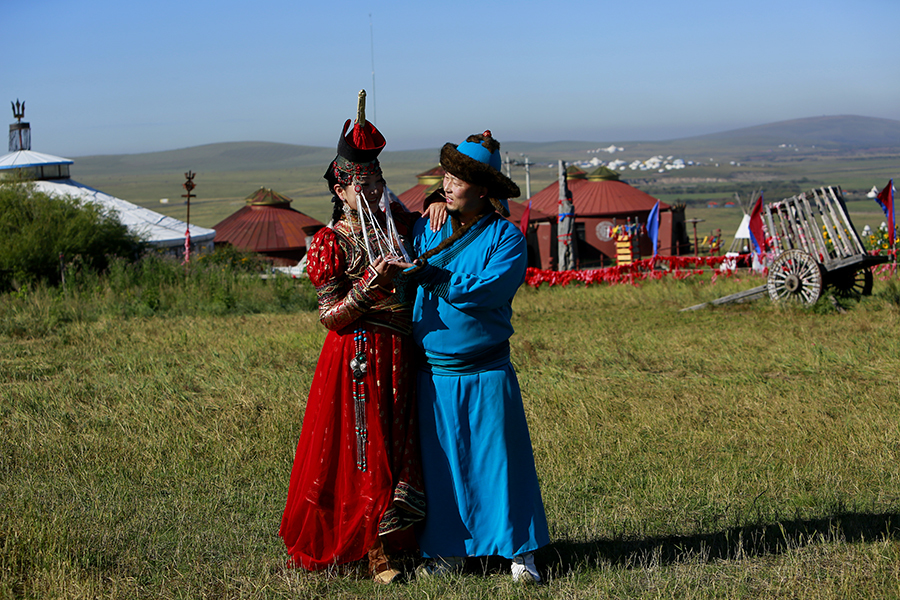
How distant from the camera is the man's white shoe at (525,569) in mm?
3172

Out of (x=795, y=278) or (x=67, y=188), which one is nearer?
(x=795, y=278)

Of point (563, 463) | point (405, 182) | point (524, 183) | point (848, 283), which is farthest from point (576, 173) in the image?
point (524, 183)

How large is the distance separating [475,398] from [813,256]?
926 centimetres

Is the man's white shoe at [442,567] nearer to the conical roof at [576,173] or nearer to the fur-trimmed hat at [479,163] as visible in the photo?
Result: the fur-trimmed hat at [479,163]

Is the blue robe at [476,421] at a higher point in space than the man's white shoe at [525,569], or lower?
higher

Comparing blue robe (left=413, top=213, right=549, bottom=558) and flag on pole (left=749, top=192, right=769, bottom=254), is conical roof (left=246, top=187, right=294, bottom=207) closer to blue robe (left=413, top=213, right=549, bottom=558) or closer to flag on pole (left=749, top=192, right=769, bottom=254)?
flag on pole (left=749, top=192, right=769, bottom=254)

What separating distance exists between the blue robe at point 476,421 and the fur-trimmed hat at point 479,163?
13 centimetres

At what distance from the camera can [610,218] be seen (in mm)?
28984

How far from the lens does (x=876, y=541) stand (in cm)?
345

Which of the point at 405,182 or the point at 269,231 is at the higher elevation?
the point at 405,182

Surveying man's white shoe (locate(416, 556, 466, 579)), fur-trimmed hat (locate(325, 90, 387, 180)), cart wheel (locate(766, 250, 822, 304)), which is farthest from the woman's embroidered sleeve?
cart wheel (locate(766, 250, 822, 304))

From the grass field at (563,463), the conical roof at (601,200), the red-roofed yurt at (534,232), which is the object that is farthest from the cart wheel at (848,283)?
the conical roof at (601,200)

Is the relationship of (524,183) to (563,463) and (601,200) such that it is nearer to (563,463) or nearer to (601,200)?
(601,200)

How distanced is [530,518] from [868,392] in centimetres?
417
